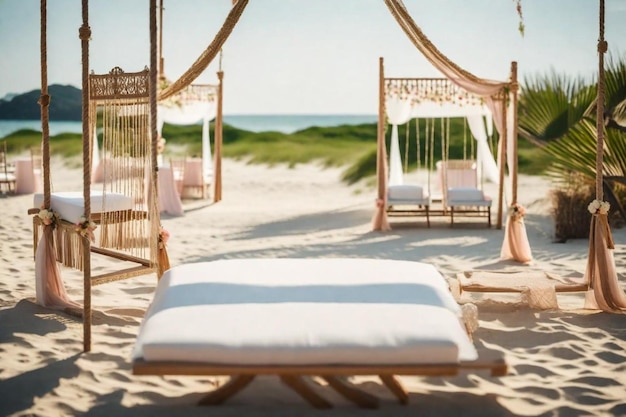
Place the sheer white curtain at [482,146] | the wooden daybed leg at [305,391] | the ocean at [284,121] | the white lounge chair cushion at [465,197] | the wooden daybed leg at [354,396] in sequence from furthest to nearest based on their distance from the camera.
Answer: the ocean at [284,121] → the sheer white curtain at [482,146] → the white lounge chair cushion at [465,197] → the wooden daybed leg at [354,396] → the wooden daybed leg at [305,391]

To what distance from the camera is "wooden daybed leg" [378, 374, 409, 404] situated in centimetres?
325

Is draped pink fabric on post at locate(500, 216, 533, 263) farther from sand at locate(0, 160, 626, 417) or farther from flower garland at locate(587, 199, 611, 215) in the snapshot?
flower garland at locate(587, 199, 611, 215)

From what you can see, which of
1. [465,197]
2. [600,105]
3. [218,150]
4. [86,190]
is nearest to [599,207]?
[600,105]

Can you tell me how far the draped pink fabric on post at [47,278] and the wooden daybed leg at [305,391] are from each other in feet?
7.16

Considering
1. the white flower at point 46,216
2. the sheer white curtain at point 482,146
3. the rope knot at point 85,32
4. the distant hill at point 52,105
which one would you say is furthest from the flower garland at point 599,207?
the distant hill at point 52,105

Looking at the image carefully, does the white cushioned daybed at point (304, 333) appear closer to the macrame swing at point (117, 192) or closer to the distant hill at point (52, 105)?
the macrame swing at point (117, 192)

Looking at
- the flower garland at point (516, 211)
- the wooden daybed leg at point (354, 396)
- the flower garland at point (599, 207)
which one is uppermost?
the flower garland at point (599, 207)

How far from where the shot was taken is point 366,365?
115 inches

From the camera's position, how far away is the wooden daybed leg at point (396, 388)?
10.7 feet

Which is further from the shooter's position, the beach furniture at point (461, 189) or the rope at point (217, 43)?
the beach furniture at point (461, 189)

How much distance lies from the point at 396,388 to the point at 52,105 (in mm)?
32477

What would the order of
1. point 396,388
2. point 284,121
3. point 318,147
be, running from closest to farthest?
1. point 396,388
2. point 318,147
3. point 284,121

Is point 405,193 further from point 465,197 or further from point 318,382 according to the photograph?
point 318,382

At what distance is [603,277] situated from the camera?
4.90 meters
